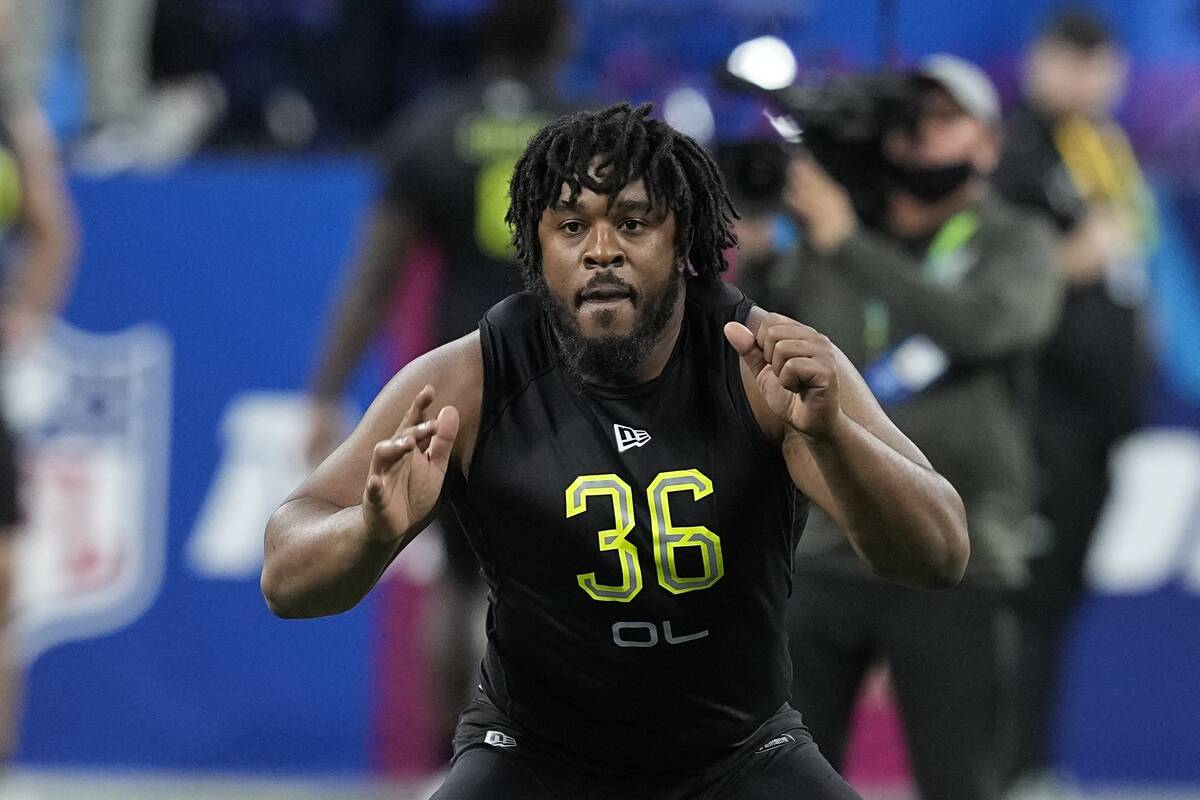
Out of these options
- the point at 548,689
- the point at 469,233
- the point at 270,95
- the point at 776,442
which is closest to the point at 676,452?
the point at 776,442

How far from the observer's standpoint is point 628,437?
3.99m

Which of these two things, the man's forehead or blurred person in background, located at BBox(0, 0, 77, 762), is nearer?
the man's forehead

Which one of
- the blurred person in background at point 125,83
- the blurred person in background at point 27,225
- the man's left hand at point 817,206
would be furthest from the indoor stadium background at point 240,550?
the man's left hand at point 817,206

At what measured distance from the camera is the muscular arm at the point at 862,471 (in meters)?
3.67

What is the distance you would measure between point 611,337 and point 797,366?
1.36 ft

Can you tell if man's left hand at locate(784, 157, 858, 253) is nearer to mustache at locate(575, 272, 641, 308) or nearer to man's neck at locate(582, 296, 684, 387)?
man's neck at locate(582, 296, 684, 387)

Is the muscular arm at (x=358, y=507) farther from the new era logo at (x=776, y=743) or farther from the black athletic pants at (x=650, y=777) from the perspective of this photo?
the new era logo at (x=776, y=743)

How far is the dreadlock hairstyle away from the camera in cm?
389

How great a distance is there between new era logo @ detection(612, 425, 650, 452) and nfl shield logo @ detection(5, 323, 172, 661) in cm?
480

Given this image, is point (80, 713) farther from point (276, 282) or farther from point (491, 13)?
point (491, 13)

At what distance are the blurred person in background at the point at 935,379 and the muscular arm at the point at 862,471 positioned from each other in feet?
5.62

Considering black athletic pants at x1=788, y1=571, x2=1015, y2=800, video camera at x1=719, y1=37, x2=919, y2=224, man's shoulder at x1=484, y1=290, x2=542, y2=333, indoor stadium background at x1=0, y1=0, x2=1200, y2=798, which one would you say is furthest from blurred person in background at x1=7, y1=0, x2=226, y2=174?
man's shoulder at x1=484, y1=290, x2=542, y2=333

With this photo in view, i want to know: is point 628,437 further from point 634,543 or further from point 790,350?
point 790,350

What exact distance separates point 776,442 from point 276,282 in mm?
4900
